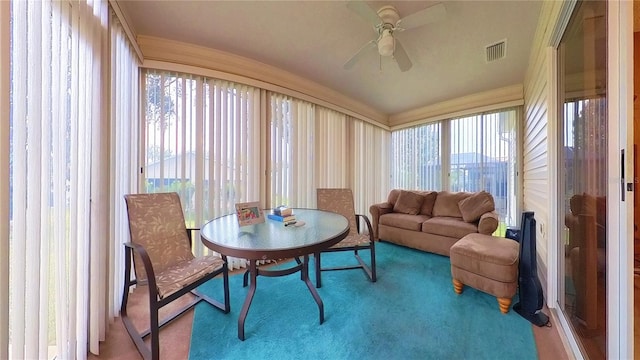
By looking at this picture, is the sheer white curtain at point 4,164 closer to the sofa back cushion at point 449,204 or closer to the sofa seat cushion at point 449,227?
the sofa seat cushion at point 449,227

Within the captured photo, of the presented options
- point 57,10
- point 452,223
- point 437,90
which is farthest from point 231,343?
point 437,90

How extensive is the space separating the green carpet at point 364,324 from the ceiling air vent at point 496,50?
2482 mm

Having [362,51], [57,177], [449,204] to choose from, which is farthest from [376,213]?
[57,177]

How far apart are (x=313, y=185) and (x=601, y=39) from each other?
9.54ft

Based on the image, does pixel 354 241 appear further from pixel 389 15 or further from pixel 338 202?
pixel 389 15

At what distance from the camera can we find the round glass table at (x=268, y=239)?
1323mm

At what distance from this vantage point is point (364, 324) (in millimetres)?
1697

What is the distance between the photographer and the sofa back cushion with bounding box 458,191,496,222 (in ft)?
10.0

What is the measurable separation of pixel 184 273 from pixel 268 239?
25.9 inches

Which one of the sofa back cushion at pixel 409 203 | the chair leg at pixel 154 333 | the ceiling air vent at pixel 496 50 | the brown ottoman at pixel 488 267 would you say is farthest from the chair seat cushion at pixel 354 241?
the ceiling air vent at pixel 496 50

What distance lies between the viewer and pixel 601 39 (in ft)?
3.74

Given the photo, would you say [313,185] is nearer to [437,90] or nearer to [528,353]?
[437,90]

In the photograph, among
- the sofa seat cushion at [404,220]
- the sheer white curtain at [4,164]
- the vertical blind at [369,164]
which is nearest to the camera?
the sheer white curtain at [4,164]

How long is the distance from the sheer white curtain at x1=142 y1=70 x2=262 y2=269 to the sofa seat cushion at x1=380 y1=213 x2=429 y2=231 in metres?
2.11
